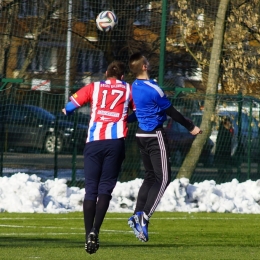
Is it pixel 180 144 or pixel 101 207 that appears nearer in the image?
pixel 101 207

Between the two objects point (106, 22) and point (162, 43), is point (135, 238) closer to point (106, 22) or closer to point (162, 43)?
point (106, 22)

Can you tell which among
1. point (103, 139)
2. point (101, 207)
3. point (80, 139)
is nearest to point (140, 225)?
point (101, 207)

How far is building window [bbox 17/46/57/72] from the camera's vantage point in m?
18.4

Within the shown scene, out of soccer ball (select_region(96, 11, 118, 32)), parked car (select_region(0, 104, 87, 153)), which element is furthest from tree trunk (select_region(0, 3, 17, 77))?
soccer ball (select_region(96, 11, 118, 32))

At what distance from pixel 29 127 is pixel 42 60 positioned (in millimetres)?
2460

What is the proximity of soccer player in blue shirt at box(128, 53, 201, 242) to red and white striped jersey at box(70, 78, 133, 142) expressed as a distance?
39cm

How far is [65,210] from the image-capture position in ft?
48.6

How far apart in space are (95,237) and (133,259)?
44cm

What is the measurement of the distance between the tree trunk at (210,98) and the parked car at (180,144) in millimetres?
148

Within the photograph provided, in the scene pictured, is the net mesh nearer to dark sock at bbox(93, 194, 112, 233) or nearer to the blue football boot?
the blue football boot

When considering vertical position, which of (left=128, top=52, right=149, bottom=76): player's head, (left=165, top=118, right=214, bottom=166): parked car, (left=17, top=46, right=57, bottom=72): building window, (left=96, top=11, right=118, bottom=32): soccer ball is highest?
(left=128, top=52, right=149, bottom=76): player's head

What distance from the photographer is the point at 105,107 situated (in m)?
8.71

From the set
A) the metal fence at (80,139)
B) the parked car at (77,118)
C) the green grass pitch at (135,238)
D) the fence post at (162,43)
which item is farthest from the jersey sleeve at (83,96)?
the parked car at (77,118)

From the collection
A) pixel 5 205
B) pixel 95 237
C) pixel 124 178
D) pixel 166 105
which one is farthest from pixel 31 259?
pixel 124 178
